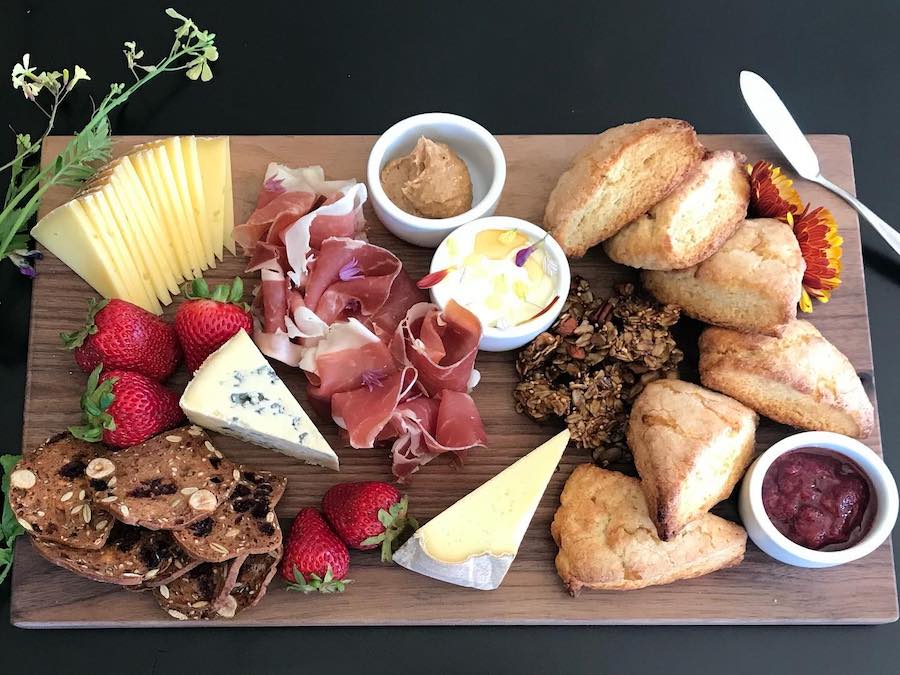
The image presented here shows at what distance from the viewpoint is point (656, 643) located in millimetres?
2451

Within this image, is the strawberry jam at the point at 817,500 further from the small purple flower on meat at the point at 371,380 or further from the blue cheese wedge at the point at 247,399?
the blue cheese wedge at the point at 247,399

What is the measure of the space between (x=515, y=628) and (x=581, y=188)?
3.95 feet

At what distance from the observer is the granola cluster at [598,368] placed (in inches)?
92.0

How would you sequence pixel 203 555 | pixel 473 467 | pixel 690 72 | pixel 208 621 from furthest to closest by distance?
pixel 690 72, pixel 473 467, pixel 208 621, pixel 203 555

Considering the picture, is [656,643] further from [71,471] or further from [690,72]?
[690,72]

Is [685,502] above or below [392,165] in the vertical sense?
below

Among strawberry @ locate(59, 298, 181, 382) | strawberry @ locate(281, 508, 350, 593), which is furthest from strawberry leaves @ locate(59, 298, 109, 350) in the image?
strawberry @ locate(281, 508, 350, 593)

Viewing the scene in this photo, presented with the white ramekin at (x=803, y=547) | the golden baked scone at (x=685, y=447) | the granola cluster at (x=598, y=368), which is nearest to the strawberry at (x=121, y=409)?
the granola cluster at (x=598, y=368)

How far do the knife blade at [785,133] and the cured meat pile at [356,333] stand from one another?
3.56 feet

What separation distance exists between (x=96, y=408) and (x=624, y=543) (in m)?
1.36

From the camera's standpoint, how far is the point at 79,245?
2.28 metres

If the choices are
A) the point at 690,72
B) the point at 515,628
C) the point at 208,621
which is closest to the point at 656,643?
the point at 515,628

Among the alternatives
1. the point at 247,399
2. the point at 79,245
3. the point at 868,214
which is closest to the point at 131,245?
the point at 79,245

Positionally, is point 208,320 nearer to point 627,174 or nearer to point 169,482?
point 169,482
